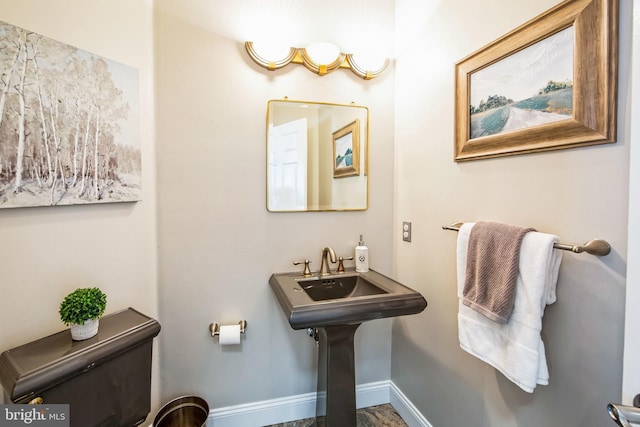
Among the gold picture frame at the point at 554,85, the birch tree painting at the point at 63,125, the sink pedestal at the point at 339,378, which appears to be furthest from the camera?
the sink pedestal at the point at 339,378

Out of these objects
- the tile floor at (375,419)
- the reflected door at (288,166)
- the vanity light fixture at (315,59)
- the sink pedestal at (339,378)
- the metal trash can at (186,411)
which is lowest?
the tile floor at (375,419)

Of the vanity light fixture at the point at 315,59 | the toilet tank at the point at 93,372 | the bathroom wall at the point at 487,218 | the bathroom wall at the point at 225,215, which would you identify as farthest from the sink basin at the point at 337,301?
the vanity light fixture at the point at 315,59

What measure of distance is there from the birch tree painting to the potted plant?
1.19ft

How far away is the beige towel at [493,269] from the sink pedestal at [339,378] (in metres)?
0.57

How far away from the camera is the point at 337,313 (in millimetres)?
1202

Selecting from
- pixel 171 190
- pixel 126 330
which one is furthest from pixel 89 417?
pixel 171 190

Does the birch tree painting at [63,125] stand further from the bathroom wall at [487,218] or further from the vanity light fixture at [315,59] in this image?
the bathroom wall at [487,218]

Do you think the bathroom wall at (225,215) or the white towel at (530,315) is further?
the bathroom wall at (225,215)

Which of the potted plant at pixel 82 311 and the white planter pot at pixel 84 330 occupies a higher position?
the potted plant at pixel 82 311

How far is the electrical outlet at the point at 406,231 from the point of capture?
1714mm

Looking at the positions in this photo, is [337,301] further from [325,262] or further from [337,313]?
[325,262]

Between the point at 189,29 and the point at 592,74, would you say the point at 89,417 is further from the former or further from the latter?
the point at 592,74

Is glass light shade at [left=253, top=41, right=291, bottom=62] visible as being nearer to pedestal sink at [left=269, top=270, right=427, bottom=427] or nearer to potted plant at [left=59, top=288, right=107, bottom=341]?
pedestal sink at [left=269, top=270, right=427, bottom=427]

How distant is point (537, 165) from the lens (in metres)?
0.98
